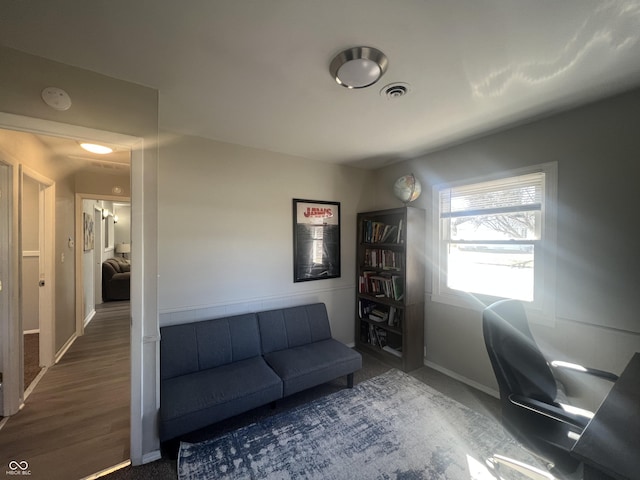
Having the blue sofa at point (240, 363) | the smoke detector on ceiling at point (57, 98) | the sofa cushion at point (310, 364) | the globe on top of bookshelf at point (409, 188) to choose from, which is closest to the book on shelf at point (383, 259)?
the globe on top of bookshelf at point (409, 188)

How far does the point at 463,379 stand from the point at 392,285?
1143 mm

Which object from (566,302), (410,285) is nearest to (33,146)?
(410,285)

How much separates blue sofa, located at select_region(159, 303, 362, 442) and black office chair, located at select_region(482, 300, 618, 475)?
1307mm

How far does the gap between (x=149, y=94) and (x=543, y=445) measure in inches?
116

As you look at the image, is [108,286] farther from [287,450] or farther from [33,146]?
[287,450]

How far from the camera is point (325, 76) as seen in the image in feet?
4.92

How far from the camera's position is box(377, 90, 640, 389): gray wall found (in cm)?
165

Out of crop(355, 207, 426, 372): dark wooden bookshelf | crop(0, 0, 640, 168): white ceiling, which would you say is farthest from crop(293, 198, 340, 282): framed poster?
crop(0, 0, 640, 168): white ceiling

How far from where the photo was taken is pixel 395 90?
5.37ft

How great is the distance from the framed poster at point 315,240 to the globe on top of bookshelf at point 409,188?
817 millimetres

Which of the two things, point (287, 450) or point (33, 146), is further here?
point (33, 146)

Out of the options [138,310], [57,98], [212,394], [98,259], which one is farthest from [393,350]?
A: [98,259]

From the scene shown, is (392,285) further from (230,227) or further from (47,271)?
(47,271)

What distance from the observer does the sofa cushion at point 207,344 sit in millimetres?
2043
